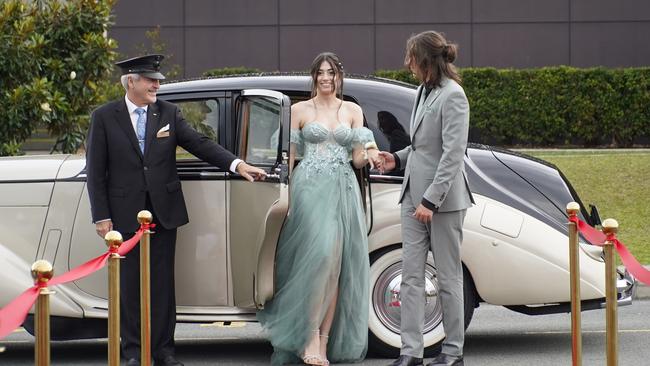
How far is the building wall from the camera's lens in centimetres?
2500

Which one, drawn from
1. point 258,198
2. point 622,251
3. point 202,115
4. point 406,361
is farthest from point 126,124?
point 622,251

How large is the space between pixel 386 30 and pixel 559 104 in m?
4.69

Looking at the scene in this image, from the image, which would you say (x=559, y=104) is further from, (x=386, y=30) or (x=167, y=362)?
(x=167, y=362)

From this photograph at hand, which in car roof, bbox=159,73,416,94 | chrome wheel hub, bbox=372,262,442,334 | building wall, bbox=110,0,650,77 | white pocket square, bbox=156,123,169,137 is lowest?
chrome wheel hub, bbox=372,262,442,334

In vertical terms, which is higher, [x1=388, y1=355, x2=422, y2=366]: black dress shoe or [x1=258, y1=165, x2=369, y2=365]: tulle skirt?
[x1=258, y1=165, x2=369, y2=365]: tulle skirt

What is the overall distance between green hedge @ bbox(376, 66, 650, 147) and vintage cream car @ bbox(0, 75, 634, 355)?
1344 centimetres

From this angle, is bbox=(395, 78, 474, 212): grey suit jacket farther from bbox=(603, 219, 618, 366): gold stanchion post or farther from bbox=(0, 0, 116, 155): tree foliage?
bbox=(0, 0, 116, 155): tree foliage

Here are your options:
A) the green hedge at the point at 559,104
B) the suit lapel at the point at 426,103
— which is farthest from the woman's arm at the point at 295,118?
the green hedge at the point at 559,104

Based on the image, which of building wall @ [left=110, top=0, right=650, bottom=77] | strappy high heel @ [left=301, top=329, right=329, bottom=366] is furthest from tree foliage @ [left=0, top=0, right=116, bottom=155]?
building wall @ [left=110, top=0, right=650, bottom=77]

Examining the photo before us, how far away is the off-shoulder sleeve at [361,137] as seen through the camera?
7.77 metres

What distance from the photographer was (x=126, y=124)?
25.1 ft

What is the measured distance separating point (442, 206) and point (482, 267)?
0.93m

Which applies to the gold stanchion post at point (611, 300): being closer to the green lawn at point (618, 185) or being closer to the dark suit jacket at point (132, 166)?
the dark suit jacket at point (132, 166)

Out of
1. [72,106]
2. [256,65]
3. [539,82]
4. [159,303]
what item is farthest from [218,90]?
[256,65]
